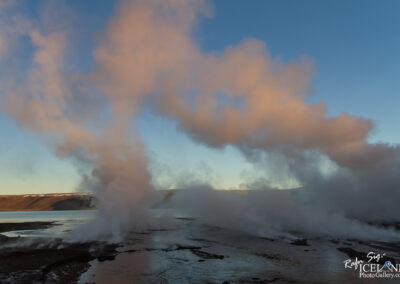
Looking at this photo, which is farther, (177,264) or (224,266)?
Result: (177,264)

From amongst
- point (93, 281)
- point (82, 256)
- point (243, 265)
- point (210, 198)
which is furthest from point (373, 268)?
point (210, 198)

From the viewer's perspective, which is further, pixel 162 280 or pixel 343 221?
pixel 343 221

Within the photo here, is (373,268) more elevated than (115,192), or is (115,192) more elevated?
(115,192)

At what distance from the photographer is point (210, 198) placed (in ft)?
389

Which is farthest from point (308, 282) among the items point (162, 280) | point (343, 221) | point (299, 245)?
point (343, 221)

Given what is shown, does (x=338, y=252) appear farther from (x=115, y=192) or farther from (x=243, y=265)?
(x=115, y=192)

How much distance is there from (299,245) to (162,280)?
3126 centimetres

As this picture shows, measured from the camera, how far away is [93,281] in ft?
76.6

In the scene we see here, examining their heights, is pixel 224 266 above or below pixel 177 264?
above

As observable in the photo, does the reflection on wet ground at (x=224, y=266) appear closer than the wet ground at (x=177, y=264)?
No

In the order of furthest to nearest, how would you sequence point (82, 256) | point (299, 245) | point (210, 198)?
point (210, 198), point (299, 245), point (82, 256)

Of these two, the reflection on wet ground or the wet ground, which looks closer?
the wet ground

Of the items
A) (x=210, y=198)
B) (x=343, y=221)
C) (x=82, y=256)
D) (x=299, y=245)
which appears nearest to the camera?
(x=82, y=256)

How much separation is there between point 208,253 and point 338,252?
1967 centimetres
